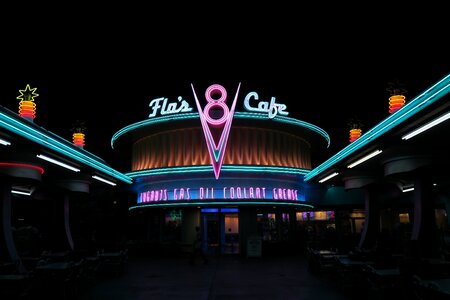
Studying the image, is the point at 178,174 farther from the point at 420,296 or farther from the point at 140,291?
the point at 420,296

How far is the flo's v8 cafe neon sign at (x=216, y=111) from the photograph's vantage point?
25.0 m

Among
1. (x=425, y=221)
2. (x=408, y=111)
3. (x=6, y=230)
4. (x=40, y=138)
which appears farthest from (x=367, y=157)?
(x=6, y=230)

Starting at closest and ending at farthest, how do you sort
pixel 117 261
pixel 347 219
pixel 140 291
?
pixel 140 291, pixel 117 261, pixel 347 219

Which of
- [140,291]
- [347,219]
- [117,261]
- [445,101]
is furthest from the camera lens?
[347,219]

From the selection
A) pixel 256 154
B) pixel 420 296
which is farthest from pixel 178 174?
pixel 420 296

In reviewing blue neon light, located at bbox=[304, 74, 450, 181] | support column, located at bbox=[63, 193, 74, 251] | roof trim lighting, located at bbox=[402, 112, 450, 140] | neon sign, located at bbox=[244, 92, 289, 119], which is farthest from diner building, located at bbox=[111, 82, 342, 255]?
roof trim lighting, located at bbox=[402, 112, 450, 140]

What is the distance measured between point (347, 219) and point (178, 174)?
1652 centimetres

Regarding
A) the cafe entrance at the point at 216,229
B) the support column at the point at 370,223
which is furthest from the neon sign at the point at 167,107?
the support column at the point at 370,223

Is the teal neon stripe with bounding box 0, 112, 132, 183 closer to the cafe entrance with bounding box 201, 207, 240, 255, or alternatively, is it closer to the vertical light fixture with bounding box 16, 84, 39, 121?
the vertical light fixture with bounding box 16, 84, 39, 121

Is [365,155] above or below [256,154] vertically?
below

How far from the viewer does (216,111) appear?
1103 inches

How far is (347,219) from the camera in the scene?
1355 inches

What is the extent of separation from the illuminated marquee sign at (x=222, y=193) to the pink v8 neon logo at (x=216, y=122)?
206cm

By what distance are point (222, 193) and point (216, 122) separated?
16.2 ft
